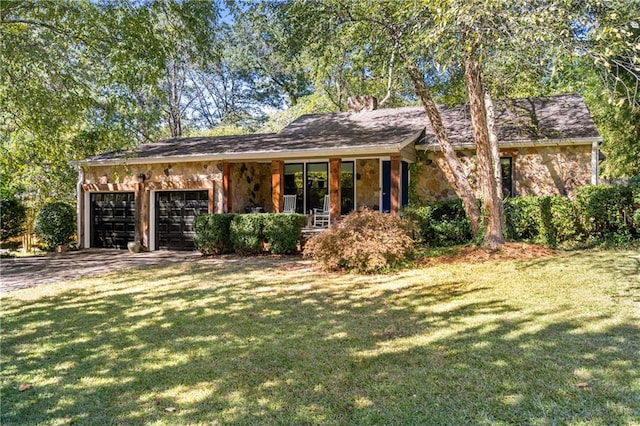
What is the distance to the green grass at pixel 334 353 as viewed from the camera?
10.0 ft

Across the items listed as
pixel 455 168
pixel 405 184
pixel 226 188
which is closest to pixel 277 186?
pixel 226 188

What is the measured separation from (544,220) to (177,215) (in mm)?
10908

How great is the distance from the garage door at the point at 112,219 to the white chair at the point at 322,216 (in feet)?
20.5

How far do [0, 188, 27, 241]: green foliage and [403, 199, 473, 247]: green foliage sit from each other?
41.8 feet

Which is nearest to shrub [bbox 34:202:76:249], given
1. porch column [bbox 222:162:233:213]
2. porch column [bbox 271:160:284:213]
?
porch column [bbox 222:162:233:213]

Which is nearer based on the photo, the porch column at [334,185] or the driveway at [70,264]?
the driveway at [70,264]

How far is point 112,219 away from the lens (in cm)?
1511

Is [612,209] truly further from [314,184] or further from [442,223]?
[314,184]

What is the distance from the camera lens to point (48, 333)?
5.01 metres

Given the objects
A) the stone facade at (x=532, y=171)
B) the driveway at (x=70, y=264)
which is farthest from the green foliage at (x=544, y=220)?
the driveway at (x=70, y=264)

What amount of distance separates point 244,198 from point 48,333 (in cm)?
974

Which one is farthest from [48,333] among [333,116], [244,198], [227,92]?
[227,92]

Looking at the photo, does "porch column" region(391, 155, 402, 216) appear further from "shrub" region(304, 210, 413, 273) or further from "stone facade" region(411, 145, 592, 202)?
"shrub" region(304, 210, 413, 273)

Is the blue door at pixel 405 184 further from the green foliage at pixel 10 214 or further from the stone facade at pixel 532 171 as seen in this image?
the green foliage at pixel 10 214
